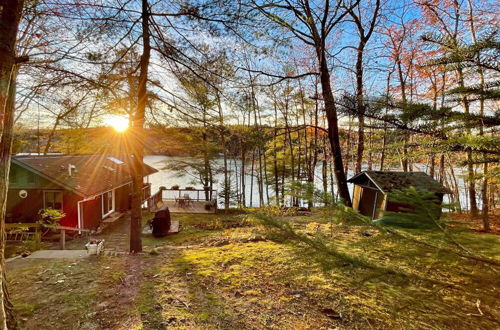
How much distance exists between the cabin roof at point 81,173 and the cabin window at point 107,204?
0.91 m

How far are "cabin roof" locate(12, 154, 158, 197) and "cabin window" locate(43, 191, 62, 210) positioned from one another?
778mm

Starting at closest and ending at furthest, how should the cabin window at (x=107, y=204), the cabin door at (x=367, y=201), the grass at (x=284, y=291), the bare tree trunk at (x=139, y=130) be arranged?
the grass at (x=284, y=291) → the bare tree trunk at (x=139, y=130) → the cabin door at (x=367, y=201) → the cabin window at (x=107, y=204)

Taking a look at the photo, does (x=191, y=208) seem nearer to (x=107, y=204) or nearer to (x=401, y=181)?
(x=107, y=204)

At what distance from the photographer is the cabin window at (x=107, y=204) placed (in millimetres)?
14500

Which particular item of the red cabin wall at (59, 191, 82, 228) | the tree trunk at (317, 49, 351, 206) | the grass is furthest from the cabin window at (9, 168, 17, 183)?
the tree trunk at (317, 49, 351, 206)

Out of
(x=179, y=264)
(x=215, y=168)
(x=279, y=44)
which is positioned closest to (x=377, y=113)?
(x=279, y=44)

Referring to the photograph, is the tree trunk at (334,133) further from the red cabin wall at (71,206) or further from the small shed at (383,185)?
the red cabin wall at (71,206)

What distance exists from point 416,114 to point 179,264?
4.86 metres

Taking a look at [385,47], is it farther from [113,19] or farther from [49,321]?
[49,321]

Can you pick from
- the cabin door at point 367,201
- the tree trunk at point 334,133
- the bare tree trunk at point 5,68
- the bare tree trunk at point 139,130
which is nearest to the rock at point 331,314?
the tree trunk at point 334,133

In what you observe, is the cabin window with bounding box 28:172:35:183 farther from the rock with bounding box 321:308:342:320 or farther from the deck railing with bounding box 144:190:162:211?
the rock with bounding box 321:308:342:320

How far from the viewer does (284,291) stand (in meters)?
3.40

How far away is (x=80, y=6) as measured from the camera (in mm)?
4234

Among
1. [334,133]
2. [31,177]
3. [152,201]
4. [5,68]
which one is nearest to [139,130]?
[5,68]
